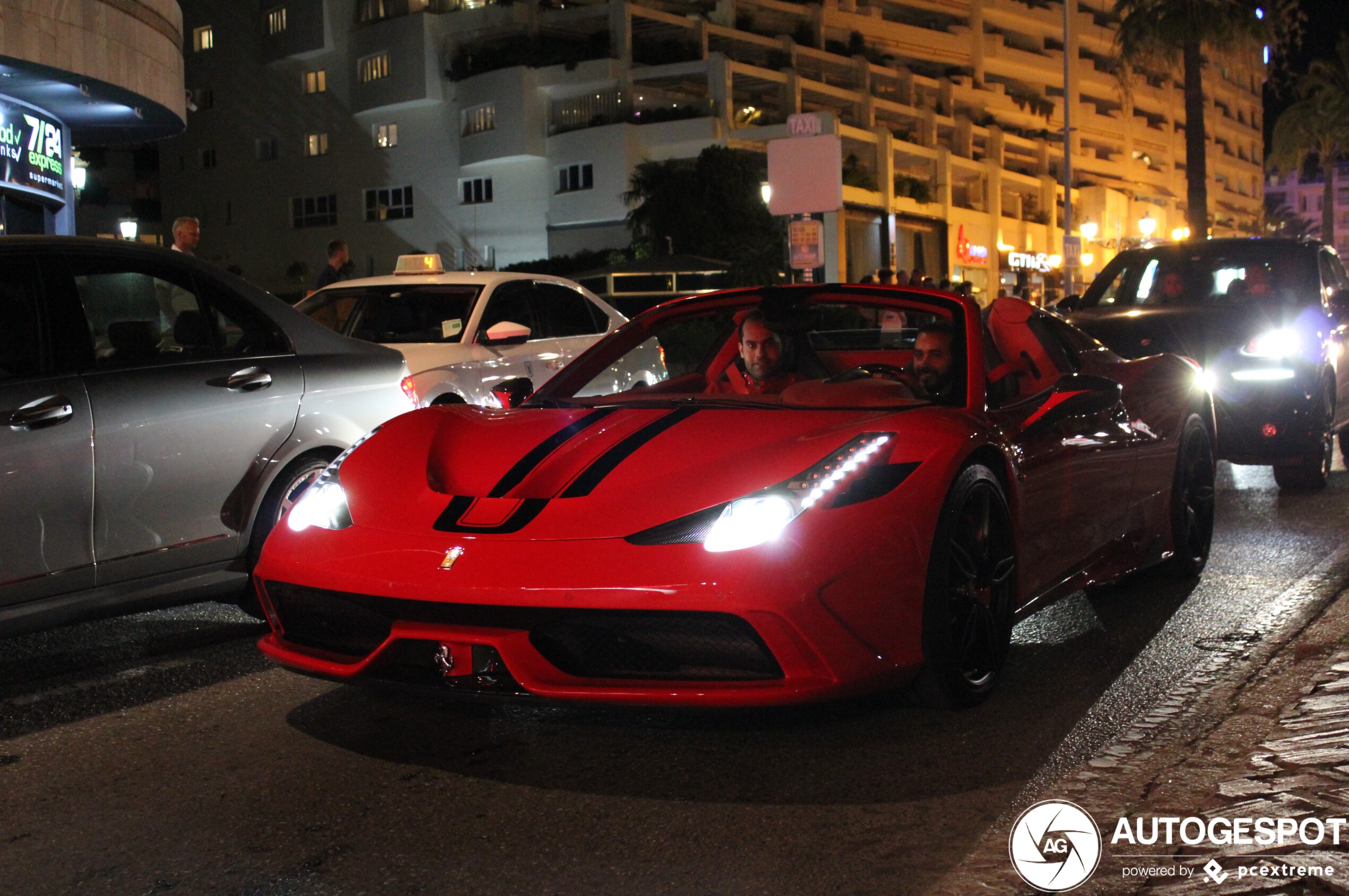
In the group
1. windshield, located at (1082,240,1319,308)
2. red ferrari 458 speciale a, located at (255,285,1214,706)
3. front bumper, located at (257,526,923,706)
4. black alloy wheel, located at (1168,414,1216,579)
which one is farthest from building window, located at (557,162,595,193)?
front bumper, located at (257,526,923,706)

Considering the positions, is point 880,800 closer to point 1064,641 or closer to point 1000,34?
point 1064,641

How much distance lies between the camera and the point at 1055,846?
324 centimetres

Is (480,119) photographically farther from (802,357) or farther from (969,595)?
(969,595)

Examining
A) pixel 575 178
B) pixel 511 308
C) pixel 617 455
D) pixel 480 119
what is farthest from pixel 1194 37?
pixel 617 455

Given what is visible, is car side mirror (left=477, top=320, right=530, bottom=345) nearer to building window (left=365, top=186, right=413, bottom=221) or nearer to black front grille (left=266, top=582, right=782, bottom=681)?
black front grille (left=266, top=582, right=782, bottom=681)

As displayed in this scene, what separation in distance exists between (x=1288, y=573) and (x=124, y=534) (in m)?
4.97

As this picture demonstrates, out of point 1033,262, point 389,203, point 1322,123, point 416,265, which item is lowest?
point 416,265

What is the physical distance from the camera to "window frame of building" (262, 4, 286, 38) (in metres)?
54.3

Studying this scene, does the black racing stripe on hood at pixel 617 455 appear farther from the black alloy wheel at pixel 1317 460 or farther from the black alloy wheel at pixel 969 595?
the black alloy wheel at pixel 1317 460

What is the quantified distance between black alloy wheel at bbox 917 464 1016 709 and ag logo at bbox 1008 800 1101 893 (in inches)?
26.4

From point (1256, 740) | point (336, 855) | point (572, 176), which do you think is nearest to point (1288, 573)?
point (1256, 740)

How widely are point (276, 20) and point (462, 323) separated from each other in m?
49.2

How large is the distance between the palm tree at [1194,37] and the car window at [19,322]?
28600 millimetres

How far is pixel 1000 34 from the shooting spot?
2803 inches
